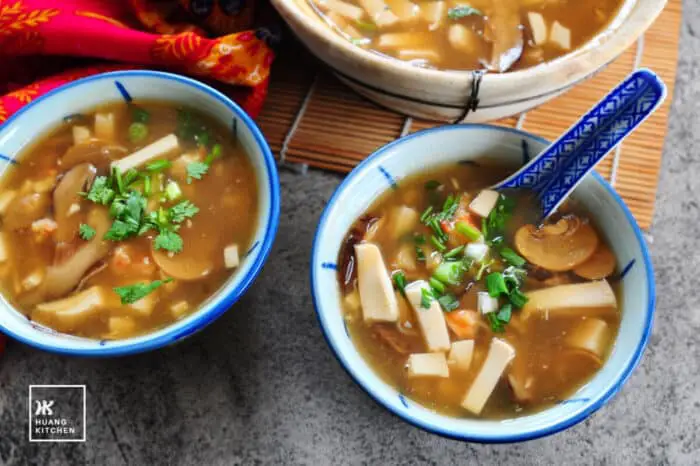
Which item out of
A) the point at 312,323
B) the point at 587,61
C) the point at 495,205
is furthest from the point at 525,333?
the point at 587,61

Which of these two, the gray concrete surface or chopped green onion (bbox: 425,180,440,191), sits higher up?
chopped green onion (bbox: 425,180,440,191)

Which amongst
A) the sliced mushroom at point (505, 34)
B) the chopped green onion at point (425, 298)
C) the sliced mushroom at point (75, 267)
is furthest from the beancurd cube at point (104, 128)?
the sliced mushroom at point (505, 34)

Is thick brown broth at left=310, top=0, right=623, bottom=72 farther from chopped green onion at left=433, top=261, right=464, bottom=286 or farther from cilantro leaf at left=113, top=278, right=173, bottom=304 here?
cilantro leaf at left=113, top=278, right=173, bottom=304

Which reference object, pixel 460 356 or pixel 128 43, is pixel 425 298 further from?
pixel 128 43

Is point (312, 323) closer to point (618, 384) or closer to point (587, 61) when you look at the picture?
point (618, 384)

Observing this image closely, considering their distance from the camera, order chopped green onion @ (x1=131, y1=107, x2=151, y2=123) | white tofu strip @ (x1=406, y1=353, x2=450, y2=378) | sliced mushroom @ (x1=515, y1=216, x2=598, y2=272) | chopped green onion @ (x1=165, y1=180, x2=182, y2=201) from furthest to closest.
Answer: chopped green onion @ (x1=131, y1=107, x2=151, y2=123) < chopped green onion @ (x1=165, y1=180, x2=182, y2=201) < sliced mushroom @ (x1=515, y1=216, x2=598, y2=272) < white tofu strip @ (x1=406, y1=353, x2=450, y2=378)

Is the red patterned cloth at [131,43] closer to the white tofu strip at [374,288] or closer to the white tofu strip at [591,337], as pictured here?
the white tofu strip at [374,288]

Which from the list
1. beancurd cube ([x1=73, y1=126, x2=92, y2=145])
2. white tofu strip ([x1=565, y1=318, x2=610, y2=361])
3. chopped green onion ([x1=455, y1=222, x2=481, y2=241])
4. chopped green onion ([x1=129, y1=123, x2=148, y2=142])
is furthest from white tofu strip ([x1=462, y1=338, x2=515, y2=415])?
beancurd cube ([x1=73, y1=126, x2=92, y2=145])

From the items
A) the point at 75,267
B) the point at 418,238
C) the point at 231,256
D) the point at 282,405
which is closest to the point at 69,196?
the point at 75,267
